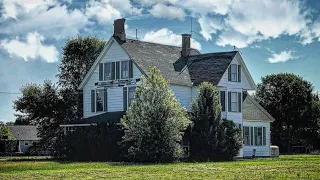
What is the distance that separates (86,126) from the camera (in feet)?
158

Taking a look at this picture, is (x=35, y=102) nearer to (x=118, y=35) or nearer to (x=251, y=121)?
(x=118, y=35)

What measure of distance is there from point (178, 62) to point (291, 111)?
32.9 meters

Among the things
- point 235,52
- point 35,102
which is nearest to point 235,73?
point 235,52

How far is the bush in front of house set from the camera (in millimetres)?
44938

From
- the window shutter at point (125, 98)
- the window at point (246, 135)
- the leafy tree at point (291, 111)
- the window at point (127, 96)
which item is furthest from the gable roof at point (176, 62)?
the leafy tree at point (291, 111)

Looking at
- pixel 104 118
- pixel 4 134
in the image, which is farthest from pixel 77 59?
pixel 4 134

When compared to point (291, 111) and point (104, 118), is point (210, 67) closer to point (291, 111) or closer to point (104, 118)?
point (104, 118)

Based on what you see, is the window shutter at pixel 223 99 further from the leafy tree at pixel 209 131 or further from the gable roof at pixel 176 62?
the leafy tree at pixel 209 131

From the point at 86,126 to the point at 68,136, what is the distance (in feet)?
5.30

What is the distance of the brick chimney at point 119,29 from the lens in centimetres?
5334

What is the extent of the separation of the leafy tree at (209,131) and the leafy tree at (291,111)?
116 ft

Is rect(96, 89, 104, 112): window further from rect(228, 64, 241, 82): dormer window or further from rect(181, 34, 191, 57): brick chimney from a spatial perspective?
rect(228, 64, 241, 82): dormer window

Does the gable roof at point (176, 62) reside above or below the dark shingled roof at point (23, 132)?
above

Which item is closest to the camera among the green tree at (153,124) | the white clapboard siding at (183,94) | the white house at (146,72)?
the green tree at (153,124)
